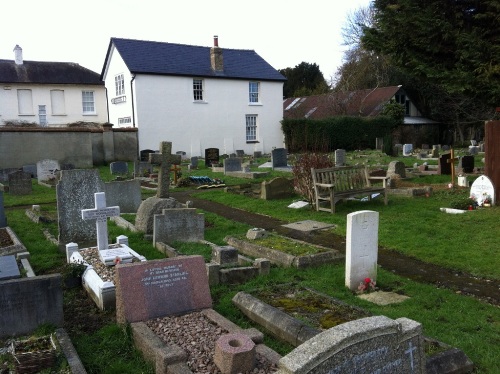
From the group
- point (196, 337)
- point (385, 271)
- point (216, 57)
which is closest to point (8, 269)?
point (196, 337)

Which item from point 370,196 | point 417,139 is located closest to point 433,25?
point 370,196

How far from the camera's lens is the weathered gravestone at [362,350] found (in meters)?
2.64

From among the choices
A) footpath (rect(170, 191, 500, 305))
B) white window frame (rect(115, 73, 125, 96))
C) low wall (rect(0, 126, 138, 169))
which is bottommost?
footpath (rect(170, 191, 500, 305))

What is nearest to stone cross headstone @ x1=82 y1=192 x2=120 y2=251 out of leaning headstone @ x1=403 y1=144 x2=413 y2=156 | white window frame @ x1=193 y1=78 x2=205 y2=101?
white window frame @ x1=193 y1=78 x2=205 y2=101

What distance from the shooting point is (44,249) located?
8.83 meters

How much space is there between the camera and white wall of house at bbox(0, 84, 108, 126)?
36.4 meters

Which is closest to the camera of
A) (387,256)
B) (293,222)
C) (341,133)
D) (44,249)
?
(387,256)

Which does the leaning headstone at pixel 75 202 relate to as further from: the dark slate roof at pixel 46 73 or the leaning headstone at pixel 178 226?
the dark slate roof at pixel 46 73

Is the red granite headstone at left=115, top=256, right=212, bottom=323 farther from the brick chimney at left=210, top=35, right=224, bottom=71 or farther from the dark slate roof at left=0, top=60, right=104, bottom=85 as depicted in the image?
the dark slate roof at left=0, top=60, right=104, bottom=85

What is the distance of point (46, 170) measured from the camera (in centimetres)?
2111

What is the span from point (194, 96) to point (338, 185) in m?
24.1

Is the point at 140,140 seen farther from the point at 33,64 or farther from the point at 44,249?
the point at 44,249

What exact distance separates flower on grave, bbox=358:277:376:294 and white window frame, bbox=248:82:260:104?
31694 mm

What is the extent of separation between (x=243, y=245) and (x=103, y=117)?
34.7m
